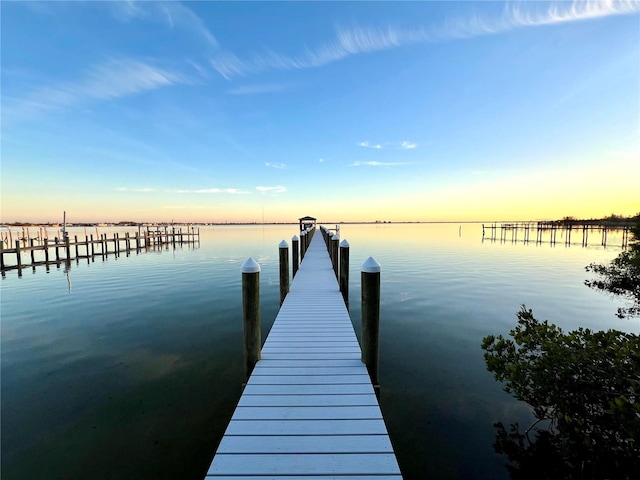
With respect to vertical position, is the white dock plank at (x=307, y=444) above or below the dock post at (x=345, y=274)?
below

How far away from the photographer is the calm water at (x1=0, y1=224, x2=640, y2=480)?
4.12 metres

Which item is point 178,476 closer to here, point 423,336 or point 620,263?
point 423,336

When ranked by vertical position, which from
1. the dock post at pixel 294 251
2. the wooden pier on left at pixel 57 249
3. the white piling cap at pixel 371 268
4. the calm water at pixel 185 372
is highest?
the white piling cap at pixel 371 268

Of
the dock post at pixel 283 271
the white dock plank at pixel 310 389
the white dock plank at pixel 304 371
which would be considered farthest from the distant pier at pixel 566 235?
the white dock plank at pixel 310 389

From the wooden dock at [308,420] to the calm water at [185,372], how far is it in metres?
1.55

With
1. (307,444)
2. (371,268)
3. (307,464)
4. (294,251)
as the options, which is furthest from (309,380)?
(294,251)

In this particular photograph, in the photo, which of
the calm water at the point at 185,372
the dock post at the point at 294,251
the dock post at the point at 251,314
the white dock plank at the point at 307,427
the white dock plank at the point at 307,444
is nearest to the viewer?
the white dock plank at the point at 307,444

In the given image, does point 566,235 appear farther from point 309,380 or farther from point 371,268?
point 309,380

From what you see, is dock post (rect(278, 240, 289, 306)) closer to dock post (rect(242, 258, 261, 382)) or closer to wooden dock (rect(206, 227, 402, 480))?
wooden dock (rect(206, 227, 402, 480))

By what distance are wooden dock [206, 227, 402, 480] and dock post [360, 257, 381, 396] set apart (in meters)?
0.17

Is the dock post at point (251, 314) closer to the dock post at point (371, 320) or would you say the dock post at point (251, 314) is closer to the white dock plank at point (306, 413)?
the white dock plank at point (306, 413)

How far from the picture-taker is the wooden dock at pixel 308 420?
7.86 ft

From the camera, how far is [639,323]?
954cm

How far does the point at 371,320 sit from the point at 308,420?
1.70 meters
